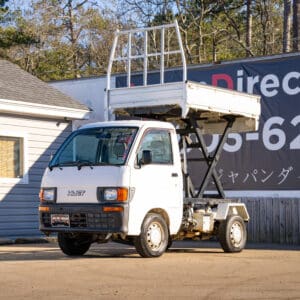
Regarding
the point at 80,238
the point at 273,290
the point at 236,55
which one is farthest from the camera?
the point at 236,55

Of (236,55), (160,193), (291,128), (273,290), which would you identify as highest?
(236,55)

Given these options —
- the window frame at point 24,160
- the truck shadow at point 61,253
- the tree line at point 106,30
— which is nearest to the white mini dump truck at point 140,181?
the truck shadow at point 61,253

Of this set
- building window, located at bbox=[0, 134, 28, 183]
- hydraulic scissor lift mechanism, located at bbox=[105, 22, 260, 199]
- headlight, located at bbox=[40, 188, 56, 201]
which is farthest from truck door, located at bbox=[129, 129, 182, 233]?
building window, located at bbox=[0, 134, 28, 183]

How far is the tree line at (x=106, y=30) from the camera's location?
42.5 meters

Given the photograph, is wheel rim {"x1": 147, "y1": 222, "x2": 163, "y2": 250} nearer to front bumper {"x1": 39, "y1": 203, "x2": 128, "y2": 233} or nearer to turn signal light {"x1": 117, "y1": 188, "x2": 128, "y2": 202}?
front bumper {"x1": 39, "y1": 203, "x2": 128, "y2": 233}

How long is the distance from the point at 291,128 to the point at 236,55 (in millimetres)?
25546

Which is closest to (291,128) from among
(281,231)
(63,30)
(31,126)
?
(281,231)

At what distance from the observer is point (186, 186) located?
14.8 meters

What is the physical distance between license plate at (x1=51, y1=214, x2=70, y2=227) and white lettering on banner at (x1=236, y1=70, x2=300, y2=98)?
26.1ft

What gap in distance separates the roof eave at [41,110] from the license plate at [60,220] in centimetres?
598

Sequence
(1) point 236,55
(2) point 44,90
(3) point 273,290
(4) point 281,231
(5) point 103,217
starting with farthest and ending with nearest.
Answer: (1) point 236,55, (2) point 44,90, (4) point 281,231, (5) point 103,217, (3) point 273,290

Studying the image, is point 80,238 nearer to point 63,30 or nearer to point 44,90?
point 44,90

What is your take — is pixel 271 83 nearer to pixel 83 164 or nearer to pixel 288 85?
pixel 288 85

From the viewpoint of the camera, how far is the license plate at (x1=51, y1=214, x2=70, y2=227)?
43.6 ft
